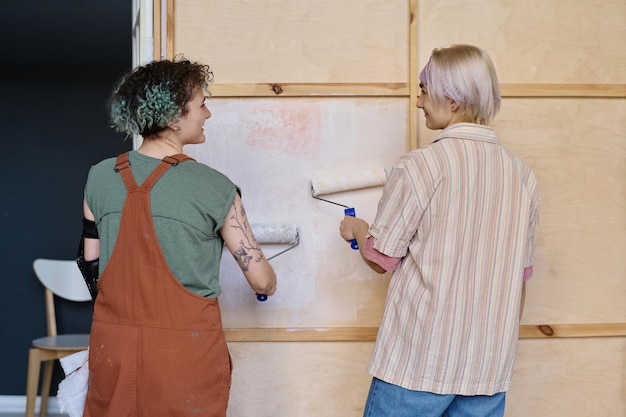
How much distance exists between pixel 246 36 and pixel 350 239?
0.78 m

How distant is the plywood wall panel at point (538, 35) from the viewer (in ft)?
6.98

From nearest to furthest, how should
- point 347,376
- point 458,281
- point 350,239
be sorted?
1. point 458,281
2. point 350,239
3. point 347,376

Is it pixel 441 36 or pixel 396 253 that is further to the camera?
pixel 441 36

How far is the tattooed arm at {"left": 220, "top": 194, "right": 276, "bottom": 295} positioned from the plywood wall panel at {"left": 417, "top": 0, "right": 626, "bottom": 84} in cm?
89

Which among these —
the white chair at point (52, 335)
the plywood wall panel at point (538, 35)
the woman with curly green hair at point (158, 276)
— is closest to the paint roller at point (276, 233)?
the woman with curly green hair at point (158, 276)

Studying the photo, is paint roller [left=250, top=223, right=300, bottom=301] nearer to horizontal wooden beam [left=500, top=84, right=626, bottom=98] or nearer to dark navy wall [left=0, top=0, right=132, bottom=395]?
horizontal wooden beam [left=500, top=84, right=626, bottom=98]

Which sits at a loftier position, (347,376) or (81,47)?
(81,47)

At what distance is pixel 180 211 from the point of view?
143 cm

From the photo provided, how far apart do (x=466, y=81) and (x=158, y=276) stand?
0.76 metres

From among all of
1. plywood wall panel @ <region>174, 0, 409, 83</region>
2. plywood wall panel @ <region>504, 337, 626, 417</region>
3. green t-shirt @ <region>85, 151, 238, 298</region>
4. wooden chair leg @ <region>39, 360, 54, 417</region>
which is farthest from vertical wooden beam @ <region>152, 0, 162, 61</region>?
wooden chair leg @ <region>39, 360, 54, 417</region>

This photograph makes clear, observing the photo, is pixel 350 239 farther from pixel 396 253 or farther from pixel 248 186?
pixel 248 186

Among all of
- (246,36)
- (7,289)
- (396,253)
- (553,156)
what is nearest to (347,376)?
(396,253)

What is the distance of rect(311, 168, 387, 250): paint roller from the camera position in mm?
2055

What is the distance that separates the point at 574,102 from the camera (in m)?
2.14
